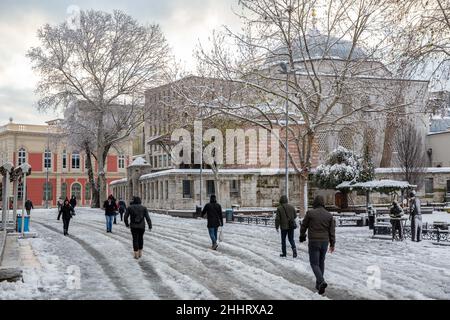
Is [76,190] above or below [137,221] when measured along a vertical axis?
above

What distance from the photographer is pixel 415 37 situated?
→ 16.5m

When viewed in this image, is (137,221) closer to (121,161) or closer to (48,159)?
(48,159)

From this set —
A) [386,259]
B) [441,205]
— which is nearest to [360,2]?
[386,259]

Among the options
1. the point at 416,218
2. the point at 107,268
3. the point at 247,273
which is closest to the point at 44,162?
the point at 416,218

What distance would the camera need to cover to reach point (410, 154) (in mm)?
45438

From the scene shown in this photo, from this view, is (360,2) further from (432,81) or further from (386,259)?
(386,259)

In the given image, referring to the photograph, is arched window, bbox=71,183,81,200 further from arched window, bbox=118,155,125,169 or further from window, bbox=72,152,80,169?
arched window, bbox=118,155,125,169

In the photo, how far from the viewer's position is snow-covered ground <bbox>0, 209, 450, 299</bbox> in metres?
9.34

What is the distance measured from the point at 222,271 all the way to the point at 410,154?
3730cm

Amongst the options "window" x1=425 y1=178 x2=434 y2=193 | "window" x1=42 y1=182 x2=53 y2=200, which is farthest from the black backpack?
"window" x1=42 y1=182 x2=53 y2=200

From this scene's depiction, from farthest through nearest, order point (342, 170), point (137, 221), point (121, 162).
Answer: point (121, 162)
point (342, 170)
point (137, 221)

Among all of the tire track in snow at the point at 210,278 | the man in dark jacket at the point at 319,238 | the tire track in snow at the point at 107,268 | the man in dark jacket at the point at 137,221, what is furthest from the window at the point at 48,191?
the man in dark jacket at the point at 319,238

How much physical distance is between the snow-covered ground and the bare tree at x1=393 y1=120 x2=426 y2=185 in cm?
2721

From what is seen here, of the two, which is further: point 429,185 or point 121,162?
point 121,162
